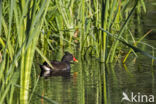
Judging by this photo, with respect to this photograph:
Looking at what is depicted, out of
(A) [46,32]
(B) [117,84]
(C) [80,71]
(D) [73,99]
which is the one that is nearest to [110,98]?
(D) [73,99]

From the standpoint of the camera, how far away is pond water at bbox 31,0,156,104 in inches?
202

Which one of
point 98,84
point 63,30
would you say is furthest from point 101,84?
point 63,30

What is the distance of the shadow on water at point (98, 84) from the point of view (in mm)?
5196

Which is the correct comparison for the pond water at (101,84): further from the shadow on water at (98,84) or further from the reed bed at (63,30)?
the reed bed at (63,30)

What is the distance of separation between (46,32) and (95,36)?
107 centimetres

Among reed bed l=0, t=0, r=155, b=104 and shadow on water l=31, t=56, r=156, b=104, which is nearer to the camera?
reed bed l=0, t=0, r=155, b=104

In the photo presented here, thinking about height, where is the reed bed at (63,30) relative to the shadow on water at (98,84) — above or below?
above

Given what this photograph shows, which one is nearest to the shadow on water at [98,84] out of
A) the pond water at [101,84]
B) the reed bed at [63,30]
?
the pond water at [101,84]

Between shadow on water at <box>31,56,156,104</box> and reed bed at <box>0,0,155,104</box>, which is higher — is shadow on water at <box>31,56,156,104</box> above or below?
below

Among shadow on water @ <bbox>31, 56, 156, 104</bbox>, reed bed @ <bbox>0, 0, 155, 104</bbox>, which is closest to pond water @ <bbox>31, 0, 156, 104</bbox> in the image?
shadow on water @ <bbox>31, 56, 156, 104</bbox>

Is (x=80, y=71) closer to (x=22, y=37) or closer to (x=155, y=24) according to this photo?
(x=22, y=37)

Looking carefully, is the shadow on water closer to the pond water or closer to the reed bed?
the pond water

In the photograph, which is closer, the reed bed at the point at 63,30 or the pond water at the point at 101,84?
the reed bed at the point at 63,30

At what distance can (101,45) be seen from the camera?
7.56 metres
